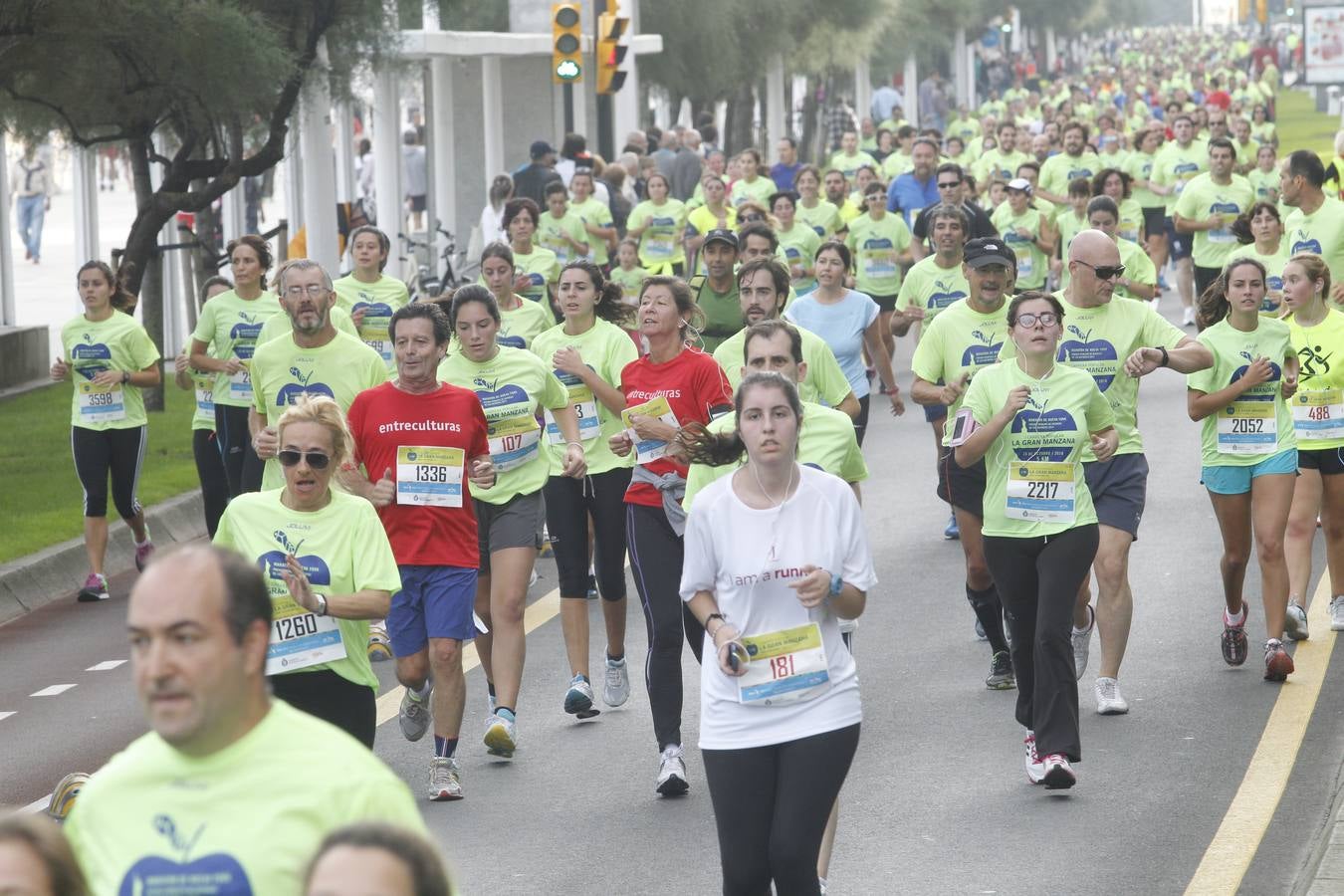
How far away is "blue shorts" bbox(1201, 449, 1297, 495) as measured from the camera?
988 centimetres

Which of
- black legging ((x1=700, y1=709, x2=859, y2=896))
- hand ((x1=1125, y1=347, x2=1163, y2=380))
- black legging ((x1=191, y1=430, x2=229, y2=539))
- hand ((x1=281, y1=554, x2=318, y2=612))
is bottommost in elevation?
black legging ((x1=700, y1=709, x2=859, y2=896))

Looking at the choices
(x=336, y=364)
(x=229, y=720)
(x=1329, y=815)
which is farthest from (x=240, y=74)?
(x=229, y=720)

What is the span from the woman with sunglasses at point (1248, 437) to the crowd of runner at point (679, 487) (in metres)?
0.02

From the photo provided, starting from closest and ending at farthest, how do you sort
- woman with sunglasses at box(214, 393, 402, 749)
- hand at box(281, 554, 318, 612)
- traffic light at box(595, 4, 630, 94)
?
hand at box(281, 554, 318, 612), woman with sunglasses at box(214, 393, 402, 749), traffic light at box(595, 4, 630, 94)

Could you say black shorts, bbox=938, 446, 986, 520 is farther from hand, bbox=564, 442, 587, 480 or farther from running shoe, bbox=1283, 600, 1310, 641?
hand, bbox=564, 442, 587, 480

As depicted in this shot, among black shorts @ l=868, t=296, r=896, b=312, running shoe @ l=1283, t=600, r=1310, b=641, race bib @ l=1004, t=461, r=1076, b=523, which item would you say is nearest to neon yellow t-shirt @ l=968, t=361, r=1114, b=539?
race bib @ l=1004, t=461, r=1076, b=523

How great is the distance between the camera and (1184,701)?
9.52 metres

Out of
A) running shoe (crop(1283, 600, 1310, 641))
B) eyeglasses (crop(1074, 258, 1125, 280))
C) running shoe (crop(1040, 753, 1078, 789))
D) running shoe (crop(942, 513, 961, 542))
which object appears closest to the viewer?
running shoe (crop(1040, 753, 1078, 789))

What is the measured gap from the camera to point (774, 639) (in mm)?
5773

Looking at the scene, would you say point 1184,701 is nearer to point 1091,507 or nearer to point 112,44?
point 1091,507

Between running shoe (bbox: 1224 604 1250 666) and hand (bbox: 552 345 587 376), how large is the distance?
114 inches

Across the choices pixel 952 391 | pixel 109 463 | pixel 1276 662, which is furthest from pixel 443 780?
pixel 109 463

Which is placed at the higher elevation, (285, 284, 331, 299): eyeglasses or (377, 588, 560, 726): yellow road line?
(285, 284, 331, 299): eyeglasses

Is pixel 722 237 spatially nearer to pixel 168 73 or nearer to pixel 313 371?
pixel 313 371
